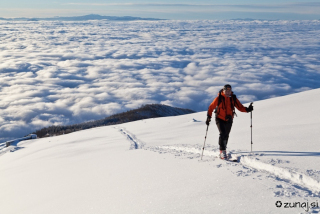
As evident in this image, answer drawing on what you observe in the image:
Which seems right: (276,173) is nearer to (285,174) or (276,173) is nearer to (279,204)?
(285,174)

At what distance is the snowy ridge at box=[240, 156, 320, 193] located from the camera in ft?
14.7

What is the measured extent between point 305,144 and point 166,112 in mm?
46463

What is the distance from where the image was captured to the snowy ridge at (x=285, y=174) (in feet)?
14.7

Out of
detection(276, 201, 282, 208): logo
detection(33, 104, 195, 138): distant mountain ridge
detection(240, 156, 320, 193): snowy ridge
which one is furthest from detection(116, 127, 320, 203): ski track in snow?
detection(33, 104, 195, 138): distant mountain ridge

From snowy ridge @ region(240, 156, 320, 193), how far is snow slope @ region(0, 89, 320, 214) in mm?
15

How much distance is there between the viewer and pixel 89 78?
199375 mm

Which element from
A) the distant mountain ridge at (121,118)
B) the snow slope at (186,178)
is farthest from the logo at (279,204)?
the distant mountain ridge at (121,118)

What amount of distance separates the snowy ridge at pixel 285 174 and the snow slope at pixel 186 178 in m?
0.02

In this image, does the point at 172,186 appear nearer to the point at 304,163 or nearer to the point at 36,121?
the point at 304,163

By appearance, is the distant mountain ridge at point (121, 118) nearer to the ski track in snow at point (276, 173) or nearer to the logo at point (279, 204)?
the ski track in snow at point (276, 173)

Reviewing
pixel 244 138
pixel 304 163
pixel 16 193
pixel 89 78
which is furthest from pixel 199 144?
pixel 89 78

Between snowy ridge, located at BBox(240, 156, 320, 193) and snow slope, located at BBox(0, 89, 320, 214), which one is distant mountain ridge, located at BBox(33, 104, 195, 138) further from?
snowy ridge, located at BBox(240, 156, 320, 193)

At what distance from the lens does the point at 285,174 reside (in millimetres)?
5047

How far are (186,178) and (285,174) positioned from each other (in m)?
1.85
